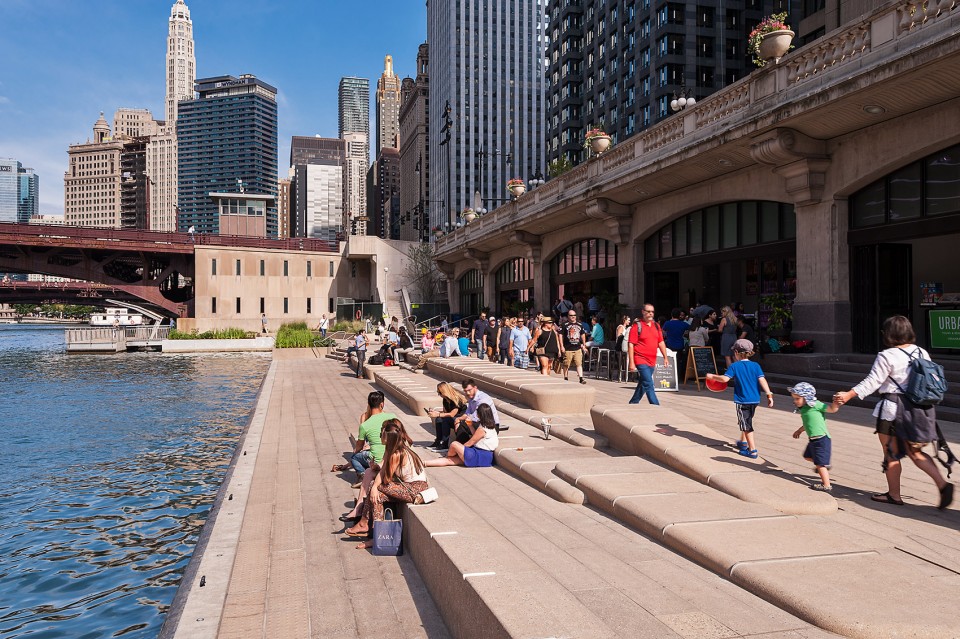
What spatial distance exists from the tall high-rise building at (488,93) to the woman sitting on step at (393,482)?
13702 centimetres

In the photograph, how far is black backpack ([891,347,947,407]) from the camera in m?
6.02

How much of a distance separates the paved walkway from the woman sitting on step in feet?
0.99

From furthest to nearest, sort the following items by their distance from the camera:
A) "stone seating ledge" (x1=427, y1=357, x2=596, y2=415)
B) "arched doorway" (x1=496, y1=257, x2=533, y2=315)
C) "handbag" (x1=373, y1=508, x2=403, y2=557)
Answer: "arched doorway" (x1=496, y1=257, x2=533, y2=315)
"stone seating ledge" (x1=427, y1=357, x2=596, y2=415)
"handbag" (x1=373, y1=508, x2=403, y2=557)

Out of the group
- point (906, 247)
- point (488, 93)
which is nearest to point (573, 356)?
point (906, 247)

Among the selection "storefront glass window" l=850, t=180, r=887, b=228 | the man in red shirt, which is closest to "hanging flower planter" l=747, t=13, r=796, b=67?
"storefront glass window" l=850, t=180, r=887, b=228

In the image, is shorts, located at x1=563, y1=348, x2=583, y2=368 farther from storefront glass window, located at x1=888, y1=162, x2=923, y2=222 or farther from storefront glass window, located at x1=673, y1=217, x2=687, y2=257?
storefront glass window, located at x1=888, y1=162, x2=923, y2=222

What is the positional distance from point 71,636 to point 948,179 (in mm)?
15959

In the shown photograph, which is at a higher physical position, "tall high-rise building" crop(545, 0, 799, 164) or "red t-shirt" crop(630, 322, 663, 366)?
"tall high-rise building" crop(545, 0, 799, 164)

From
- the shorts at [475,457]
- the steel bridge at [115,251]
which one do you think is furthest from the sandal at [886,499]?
the steel bridge at [115,251]

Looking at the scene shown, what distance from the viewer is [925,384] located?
6.03 metres

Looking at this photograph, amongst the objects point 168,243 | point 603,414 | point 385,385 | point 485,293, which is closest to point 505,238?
point 485,293

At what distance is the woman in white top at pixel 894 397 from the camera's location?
6.18 meters

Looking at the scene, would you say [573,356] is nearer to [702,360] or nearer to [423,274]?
[702,360]

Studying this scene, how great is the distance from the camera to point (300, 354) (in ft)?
121
